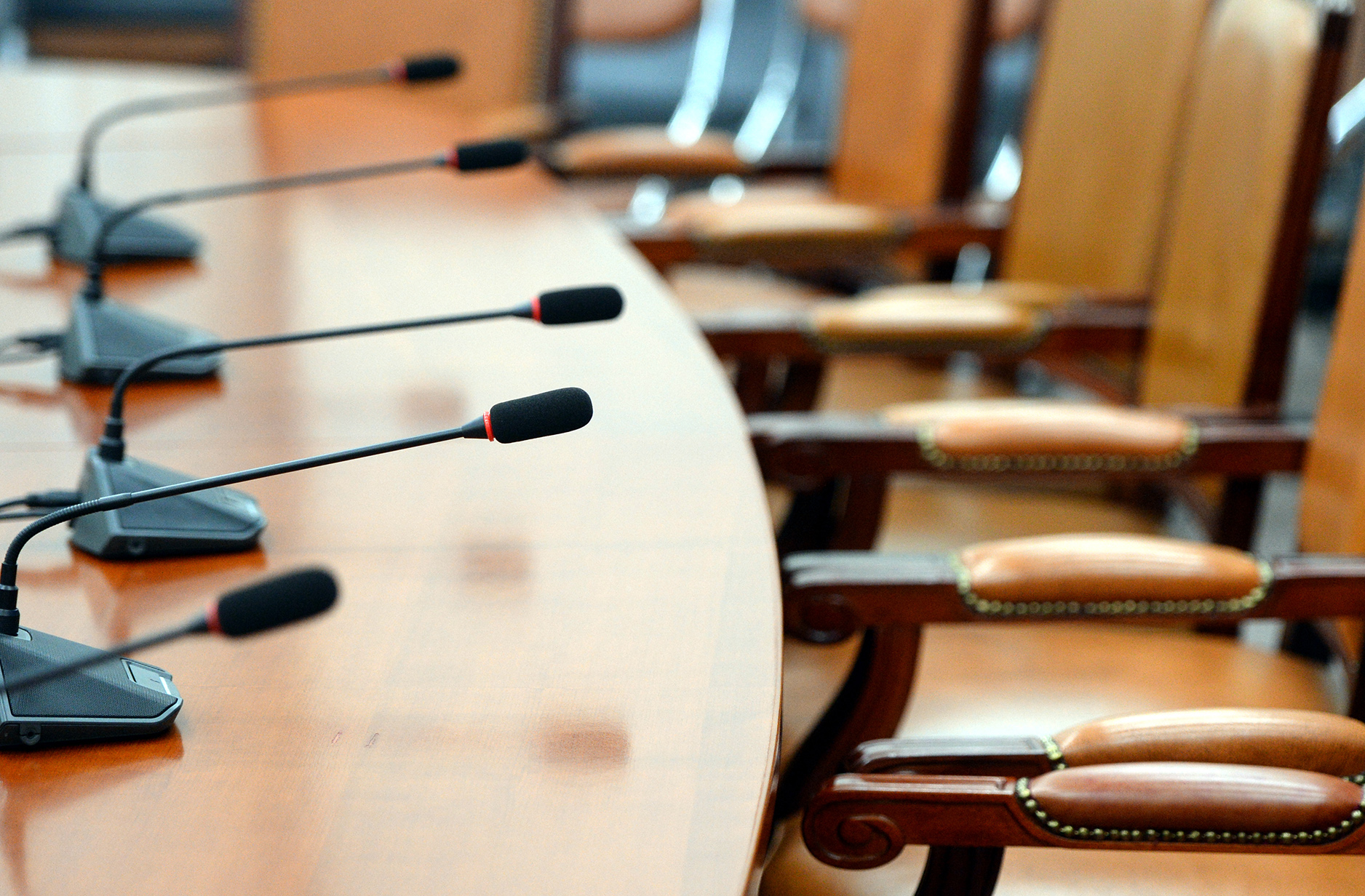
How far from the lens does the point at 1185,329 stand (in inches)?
48.2

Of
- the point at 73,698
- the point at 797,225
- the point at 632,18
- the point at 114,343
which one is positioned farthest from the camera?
the point at 632,18

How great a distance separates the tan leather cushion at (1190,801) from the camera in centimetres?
60

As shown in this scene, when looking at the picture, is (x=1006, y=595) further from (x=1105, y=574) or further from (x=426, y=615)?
(x=426, y=615)

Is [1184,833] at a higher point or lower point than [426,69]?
lower

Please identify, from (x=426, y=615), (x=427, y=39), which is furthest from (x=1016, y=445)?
(x=427, y=39)

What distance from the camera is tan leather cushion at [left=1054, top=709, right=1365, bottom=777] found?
654 millimetres

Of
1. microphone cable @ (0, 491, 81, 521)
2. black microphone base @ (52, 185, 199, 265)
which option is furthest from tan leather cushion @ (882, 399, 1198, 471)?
black microphone base @ (52, 185, 199, 265)

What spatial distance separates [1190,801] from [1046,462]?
1.36ft

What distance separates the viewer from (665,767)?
52cm

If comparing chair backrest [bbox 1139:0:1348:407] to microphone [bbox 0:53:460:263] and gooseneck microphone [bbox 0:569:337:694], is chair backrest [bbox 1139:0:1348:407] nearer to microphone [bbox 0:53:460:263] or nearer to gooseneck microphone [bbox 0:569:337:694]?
microphone [bbox 0:53:460:263]

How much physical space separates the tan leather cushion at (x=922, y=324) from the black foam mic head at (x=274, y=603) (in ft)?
2.76

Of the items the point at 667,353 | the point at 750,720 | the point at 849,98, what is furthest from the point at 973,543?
the point at 849,98

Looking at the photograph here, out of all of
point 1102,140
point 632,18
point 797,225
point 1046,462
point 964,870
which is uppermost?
point 632,18

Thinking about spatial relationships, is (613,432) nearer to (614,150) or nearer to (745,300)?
(745,300)
